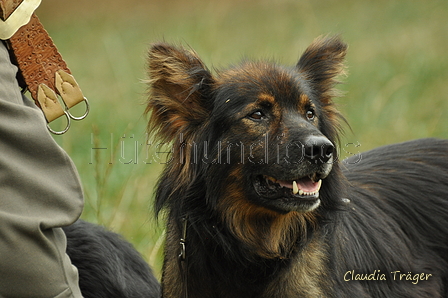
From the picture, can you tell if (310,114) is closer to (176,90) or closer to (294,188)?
(294,188)

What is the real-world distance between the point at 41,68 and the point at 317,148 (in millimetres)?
1488

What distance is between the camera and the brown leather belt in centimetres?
238

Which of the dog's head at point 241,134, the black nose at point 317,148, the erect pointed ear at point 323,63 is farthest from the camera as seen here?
the erect pointed ear at point 323,63

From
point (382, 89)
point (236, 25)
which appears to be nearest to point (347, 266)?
point (382, 89)

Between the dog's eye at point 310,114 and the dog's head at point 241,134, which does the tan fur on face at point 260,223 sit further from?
the dog's eye at point 310,114

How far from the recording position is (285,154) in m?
3.15

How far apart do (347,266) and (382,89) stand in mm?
5498

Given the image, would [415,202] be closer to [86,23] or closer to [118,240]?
[118,240]

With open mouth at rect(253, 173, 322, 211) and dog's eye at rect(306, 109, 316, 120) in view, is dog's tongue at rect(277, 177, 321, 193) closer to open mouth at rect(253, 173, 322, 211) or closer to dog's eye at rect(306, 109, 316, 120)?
open mouth at rect(253, 173, 322, 211)

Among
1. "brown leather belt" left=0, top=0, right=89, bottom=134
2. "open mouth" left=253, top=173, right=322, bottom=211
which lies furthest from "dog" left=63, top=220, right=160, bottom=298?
"brown leather belt" left=0, top=0, right=89, bottom=134

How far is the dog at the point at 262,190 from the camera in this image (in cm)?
329

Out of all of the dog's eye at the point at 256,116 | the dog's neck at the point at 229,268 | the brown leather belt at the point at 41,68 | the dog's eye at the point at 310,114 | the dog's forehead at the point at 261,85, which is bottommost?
the dog's neck at the point at 229,268

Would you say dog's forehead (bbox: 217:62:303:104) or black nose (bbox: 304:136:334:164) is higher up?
dog's forehead (bbox: 217:62:303:104)

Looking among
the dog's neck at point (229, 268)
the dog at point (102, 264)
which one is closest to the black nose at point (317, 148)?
the dog's neck at point (229, 268)
